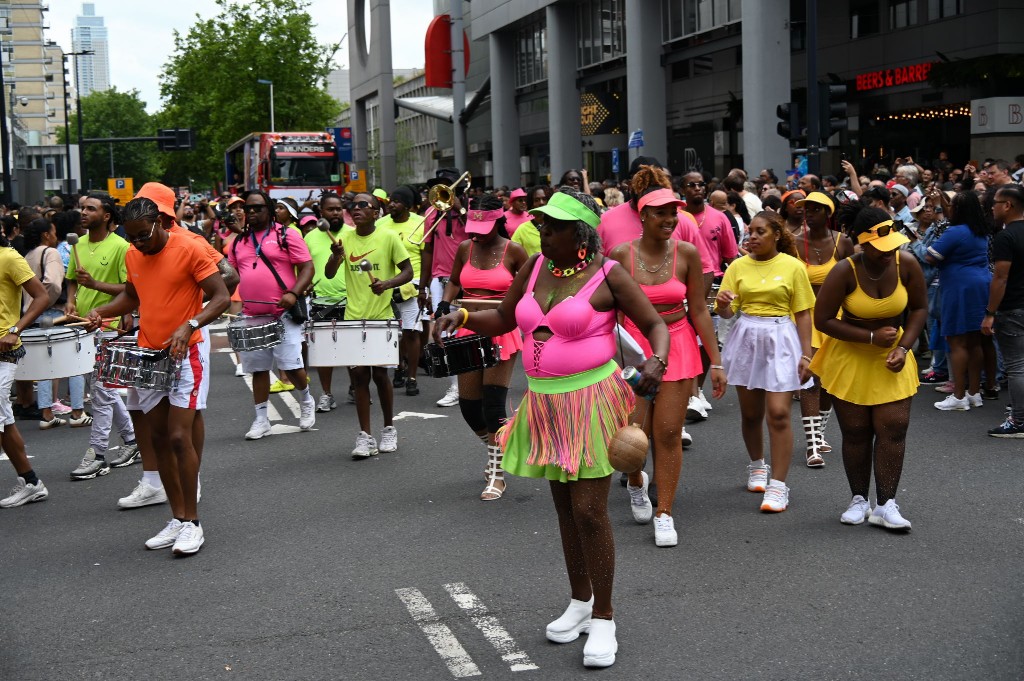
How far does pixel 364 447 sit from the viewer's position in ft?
31.0

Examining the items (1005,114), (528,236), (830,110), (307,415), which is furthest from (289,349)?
(1005,114)

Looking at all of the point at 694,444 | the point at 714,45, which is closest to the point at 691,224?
the point at 694,444

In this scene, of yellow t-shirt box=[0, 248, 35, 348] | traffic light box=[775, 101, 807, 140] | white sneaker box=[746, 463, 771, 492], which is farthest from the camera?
traffic light box=[775, 101, 807, 140]

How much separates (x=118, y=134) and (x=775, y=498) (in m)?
147

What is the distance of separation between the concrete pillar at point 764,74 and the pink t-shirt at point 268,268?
1846 centimetres

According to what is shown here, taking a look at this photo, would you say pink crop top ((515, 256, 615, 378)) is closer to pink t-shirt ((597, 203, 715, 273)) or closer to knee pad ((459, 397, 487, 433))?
pink t-shirt ((597, 203, 715, 273))

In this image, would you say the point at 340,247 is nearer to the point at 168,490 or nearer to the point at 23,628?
the point at 168,490

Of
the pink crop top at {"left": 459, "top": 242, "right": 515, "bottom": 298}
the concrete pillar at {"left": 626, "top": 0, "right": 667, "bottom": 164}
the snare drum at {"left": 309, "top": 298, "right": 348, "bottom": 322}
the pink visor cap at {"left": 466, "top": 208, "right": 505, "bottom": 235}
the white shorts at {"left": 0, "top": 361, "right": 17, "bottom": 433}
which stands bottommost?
the white shorts at {"left": 0, "top": 361, "right": 17, "bottom": 433}

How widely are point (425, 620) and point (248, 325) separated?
4.79 metres

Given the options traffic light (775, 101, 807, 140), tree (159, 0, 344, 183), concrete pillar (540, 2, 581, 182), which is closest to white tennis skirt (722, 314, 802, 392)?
traffic light (775, 101, 807, 140)

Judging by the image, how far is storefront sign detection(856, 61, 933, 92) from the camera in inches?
1070

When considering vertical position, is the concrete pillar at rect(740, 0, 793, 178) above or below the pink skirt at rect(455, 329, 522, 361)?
above

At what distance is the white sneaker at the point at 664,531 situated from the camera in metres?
6.69

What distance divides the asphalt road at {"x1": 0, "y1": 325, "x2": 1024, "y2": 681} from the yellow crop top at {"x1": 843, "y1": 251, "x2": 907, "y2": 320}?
1240mm
